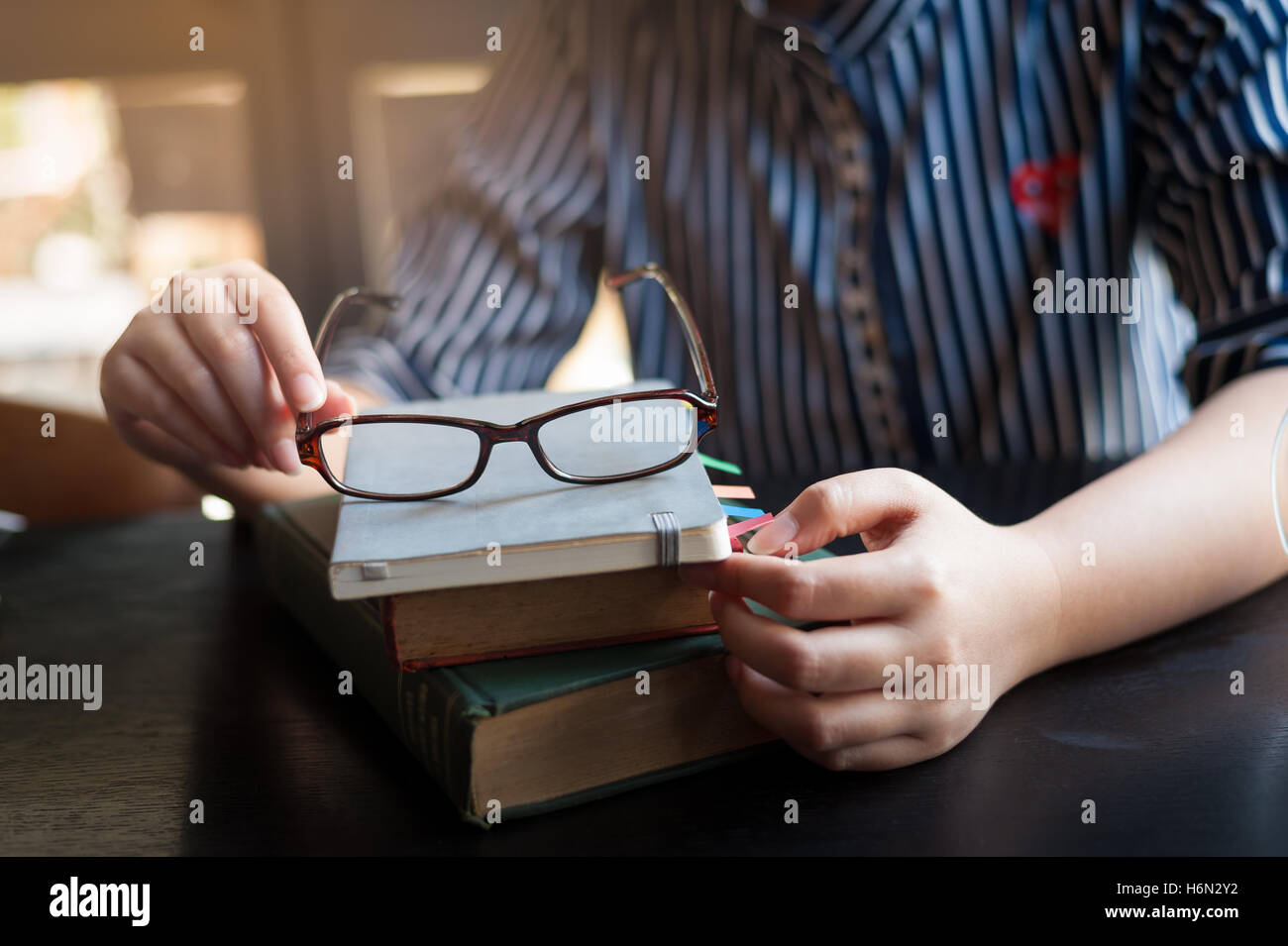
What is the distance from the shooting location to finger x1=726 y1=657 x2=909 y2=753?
0.36 m

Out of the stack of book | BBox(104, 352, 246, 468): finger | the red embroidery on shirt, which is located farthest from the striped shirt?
the stack of book

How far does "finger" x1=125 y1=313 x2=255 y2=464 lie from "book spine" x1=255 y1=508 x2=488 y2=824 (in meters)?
0.07

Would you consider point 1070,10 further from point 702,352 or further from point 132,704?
point 132,704

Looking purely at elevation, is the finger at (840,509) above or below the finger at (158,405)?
below

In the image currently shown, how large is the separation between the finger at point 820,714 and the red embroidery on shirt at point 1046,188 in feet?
2.33

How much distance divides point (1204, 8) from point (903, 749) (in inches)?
26.8

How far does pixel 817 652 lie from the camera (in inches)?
13.8

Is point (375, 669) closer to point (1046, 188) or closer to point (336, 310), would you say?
point (336, 310)

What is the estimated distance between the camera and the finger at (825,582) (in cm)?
36

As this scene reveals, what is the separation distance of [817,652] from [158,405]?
395 millimetres
